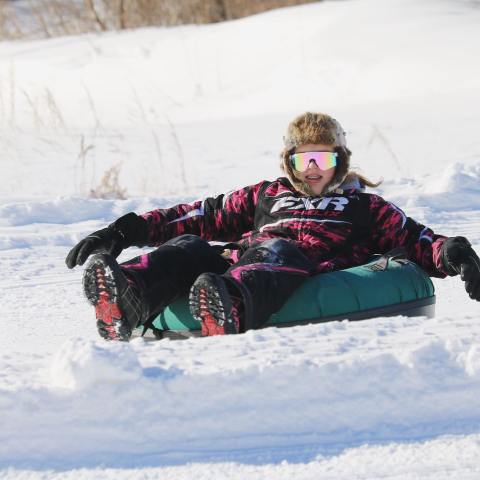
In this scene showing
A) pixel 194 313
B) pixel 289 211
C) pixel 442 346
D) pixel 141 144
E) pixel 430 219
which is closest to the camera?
pixel 442 346

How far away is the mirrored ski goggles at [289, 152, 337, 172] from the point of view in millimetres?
3801

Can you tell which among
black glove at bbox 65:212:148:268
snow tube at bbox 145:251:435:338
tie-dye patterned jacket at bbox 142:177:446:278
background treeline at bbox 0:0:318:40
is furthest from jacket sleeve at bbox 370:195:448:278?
background treeline at bbox 0:0:318:40

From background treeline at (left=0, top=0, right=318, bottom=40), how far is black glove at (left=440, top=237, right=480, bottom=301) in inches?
483

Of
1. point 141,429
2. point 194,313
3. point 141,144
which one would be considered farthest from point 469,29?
point 141,429

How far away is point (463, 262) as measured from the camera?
11.3 feet

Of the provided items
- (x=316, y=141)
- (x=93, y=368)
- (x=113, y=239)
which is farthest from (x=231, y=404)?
(x=316, y=141)

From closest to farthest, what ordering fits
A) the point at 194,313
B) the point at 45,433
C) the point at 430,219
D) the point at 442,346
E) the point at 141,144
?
the point at 45,433
the point at 442,346
the point at 194,313
the point at 430,219
the point at 141,144

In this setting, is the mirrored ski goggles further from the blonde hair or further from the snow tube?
the snow tube

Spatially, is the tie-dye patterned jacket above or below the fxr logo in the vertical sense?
below

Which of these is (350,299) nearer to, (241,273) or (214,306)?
(241,273)

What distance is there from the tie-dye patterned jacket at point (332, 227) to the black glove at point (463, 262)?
104 millimetres

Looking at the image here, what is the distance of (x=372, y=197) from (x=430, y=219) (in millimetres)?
2081

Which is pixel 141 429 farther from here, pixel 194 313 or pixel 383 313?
pixel 383 313

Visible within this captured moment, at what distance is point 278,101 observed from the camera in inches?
443
